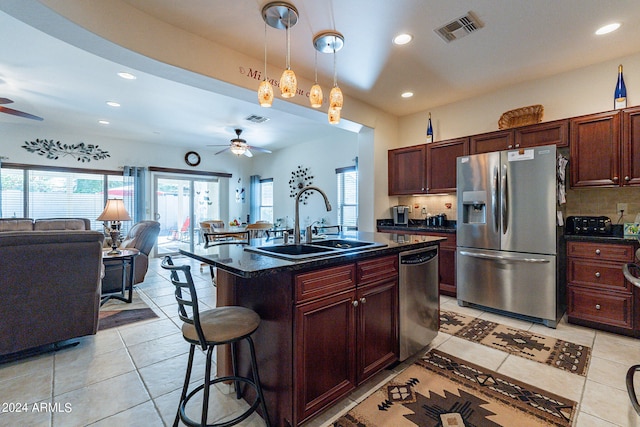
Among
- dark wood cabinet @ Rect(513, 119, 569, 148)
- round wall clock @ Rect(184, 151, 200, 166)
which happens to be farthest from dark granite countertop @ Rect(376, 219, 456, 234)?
round wall clock @ Rect(184, 151, 200, 166)

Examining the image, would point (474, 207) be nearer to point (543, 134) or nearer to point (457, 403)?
point (543, 134)

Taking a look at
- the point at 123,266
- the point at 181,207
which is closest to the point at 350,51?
the point at 123,266

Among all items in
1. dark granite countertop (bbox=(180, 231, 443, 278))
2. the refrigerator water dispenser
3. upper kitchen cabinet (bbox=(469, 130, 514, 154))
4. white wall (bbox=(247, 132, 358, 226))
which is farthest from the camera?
white wall (bbox=(247, 132, 358, 226))

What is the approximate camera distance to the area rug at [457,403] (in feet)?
5.40

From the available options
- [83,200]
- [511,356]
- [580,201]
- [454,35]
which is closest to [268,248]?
[511,356]

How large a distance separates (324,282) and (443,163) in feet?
10.6

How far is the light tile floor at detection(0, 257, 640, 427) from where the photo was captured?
169 centimetres

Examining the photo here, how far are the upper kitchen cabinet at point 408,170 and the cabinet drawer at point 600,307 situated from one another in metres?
2.09

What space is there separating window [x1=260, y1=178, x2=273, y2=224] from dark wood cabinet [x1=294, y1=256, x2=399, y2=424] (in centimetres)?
641

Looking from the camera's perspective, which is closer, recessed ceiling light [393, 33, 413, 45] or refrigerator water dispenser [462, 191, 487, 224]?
recessed ceiling light [393, 33, 413, 45]

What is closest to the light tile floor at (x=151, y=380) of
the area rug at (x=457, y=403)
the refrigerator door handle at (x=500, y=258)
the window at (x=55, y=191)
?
the area rug at (x=457, y=403)

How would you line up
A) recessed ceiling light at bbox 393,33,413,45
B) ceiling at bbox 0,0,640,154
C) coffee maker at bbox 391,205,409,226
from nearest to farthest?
ceiling at bbox 0,0,640,154
recessed ceiling light at bbox 393,33,413,45
coffee maker at bbox 391,205,409,226

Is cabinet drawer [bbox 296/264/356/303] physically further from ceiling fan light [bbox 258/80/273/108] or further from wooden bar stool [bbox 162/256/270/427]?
ceiling fan light [bbox 258/80/273/108]

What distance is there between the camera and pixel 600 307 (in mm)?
2791
